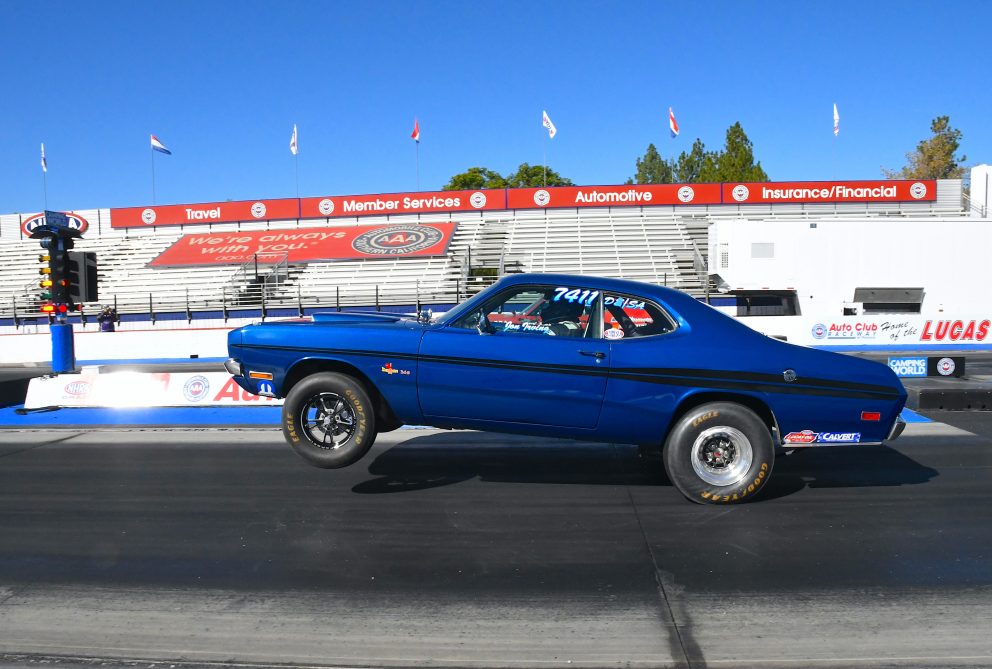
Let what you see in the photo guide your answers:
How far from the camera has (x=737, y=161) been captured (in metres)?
56.3

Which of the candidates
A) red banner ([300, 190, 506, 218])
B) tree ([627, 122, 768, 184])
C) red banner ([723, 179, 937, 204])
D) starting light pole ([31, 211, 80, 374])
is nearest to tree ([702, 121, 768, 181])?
tree ([627, 122, 768, 184])

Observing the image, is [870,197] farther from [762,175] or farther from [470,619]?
[470,619]

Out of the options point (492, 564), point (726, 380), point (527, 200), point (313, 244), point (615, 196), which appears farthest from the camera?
point (527, 200)

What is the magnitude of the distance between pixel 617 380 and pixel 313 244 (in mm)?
33546

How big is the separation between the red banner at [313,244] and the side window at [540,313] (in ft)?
97.4

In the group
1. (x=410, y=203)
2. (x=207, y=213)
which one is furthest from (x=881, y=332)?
(x=207, y=213)

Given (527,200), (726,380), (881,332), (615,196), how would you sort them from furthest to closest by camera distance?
1. (527,200)
2. (615,196)
3. (881,332)
4. (726,380)

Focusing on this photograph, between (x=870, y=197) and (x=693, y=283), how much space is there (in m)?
13.5

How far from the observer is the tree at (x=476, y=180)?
68562 millimetres


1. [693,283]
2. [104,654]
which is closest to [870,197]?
[693,283]

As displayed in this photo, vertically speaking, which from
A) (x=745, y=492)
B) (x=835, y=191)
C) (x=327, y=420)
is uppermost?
(x=835, y=191)

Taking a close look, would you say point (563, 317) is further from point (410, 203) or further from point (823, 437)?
point (410, 203)

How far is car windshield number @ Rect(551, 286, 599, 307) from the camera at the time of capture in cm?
542

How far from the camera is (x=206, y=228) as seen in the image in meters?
40.7
